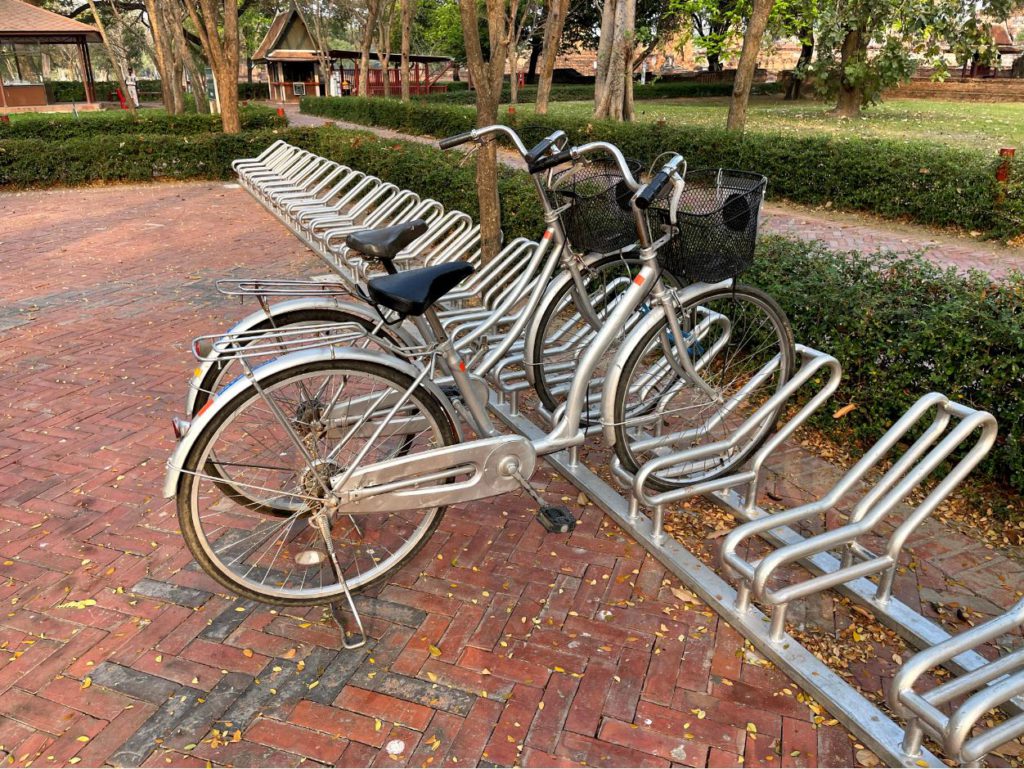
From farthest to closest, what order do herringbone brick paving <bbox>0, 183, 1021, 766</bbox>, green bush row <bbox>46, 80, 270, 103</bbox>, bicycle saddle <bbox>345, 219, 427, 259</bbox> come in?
green bush row <bbox>46, 80, 270, 103</bbox>
bicycle saddle <bbox>345, 219, 427, 259</bbox>
herringbone brick paving <bbox>0, 183, 1021, 766</bbox>

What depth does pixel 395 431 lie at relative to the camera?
2.82 m

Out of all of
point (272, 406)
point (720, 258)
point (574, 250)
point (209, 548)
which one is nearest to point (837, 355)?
point (720, 258)

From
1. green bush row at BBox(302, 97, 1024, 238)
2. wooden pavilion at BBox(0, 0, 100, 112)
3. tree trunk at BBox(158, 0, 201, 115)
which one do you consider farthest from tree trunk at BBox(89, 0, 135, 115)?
green bush row at BBox(302, 97, 1024, 238)

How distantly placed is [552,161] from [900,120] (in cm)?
2220

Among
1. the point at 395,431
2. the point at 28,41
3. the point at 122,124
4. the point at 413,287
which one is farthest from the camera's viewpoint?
the point at 28,41

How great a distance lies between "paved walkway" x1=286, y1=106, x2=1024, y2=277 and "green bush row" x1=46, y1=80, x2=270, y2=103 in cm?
3554

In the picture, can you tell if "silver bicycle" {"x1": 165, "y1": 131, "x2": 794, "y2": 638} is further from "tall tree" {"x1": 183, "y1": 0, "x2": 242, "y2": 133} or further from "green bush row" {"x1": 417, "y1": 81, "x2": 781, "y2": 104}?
"green bush row" {"x1": 417, "y1": 81, "x2": 781, "y2": 104}

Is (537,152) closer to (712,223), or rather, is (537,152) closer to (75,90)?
(712,223)

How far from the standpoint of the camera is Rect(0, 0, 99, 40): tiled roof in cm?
2864

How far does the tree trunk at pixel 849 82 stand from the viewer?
19141 millimetres

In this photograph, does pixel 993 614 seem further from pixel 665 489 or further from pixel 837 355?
pixel 837 355

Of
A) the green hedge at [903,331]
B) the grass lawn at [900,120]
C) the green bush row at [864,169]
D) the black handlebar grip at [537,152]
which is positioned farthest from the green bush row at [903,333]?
the grass lawn at [900,120]

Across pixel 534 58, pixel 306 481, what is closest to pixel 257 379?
pixel 306 481

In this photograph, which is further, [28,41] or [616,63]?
[28,41]
